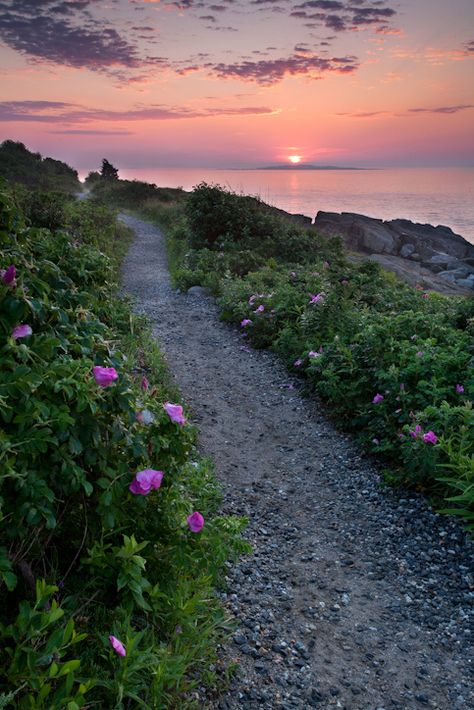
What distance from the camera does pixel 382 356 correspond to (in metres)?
5.93

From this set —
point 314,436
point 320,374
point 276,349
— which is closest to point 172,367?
point 276,349

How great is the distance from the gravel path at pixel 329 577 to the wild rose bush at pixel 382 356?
32 centimetres

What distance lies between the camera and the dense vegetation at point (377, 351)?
4562 millimetres

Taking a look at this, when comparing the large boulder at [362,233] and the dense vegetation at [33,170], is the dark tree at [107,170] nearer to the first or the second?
the dense vegetation at [33,170]

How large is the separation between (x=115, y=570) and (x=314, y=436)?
3.42m

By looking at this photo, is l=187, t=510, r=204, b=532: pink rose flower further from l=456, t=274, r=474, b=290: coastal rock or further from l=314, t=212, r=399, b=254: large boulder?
l=314, t=212, r=399, b=254: large boulder

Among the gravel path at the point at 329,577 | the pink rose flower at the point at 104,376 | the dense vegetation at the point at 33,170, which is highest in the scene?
the dense vegetation at the point at 33,170

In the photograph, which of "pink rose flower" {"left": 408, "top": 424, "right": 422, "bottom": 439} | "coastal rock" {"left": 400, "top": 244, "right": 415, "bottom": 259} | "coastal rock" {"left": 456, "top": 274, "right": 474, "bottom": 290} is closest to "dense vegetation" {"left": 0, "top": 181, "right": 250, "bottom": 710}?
"pink rose flower" {"left": 408, "top": 424, "right": 422, "bottom": 439}

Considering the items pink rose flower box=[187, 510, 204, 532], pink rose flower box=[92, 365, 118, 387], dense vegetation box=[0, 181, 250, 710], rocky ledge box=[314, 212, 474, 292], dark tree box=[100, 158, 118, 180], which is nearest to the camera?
dense vegetation box=[0, 181, 250, 710]

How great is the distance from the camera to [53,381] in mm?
2418

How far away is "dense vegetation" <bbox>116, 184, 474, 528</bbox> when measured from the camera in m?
4.56

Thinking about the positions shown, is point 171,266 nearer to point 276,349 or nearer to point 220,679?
point 276,349

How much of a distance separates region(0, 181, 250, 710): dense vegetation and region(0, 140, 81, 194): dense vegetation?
3480cm

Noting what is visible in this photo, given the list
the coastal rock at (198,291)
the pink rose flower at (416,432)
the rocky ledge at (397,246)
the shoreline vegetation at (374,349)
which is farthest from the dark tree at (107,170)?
the pink rose flower at (416,432)
